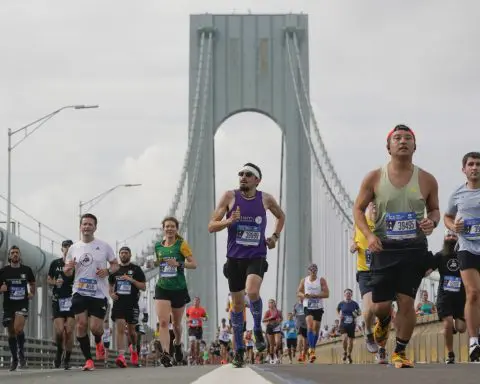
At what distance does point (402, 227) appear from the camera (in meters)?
9.83

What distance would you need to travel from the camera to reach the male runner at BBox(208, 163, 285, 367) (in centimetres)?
1260

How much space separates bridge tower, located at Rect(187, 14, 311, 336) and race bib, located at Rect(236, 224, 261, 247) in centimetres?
5630

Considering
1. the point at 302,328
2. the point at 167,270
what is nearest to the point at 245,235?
the point at 167,270

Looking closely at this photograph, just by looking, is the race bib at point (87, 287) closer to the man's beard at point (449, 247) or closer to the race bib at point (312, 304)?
the man's beard at point (449, 247)

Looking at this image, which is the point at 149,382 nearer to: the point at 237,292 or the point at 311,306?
the point at 237,292

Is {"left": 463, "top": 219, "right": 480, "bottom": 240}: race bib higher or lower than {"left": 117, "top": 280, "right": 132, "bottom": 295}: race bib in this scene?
higher

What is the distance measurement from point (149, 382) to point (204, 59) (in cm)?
6556

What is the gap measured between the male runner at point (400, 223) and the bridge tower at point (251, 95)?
58893 millimetres

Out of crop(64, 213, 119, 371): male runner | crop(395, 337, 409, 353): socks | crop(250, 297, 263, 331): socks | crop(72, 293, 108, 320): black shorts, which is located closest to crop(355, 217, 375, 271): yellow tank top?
crop(250, 297, 263, 331): socks

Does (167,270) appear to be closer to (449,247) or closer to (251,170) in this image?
(449,247)

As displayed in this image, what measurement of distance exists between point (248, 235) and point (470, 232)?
2.07 metres

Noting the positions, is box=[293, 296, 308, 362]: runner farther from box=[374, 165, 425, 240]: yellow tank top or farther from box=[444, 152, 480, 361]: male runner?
box=[374, 165, 425, 240]: yellow tank top

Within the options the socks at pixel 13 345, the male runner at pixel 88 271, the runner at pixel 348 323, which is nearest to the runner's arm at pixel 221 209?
the male runner at pixel 88 271

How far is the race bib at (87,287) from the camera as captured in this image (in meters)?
14.9
